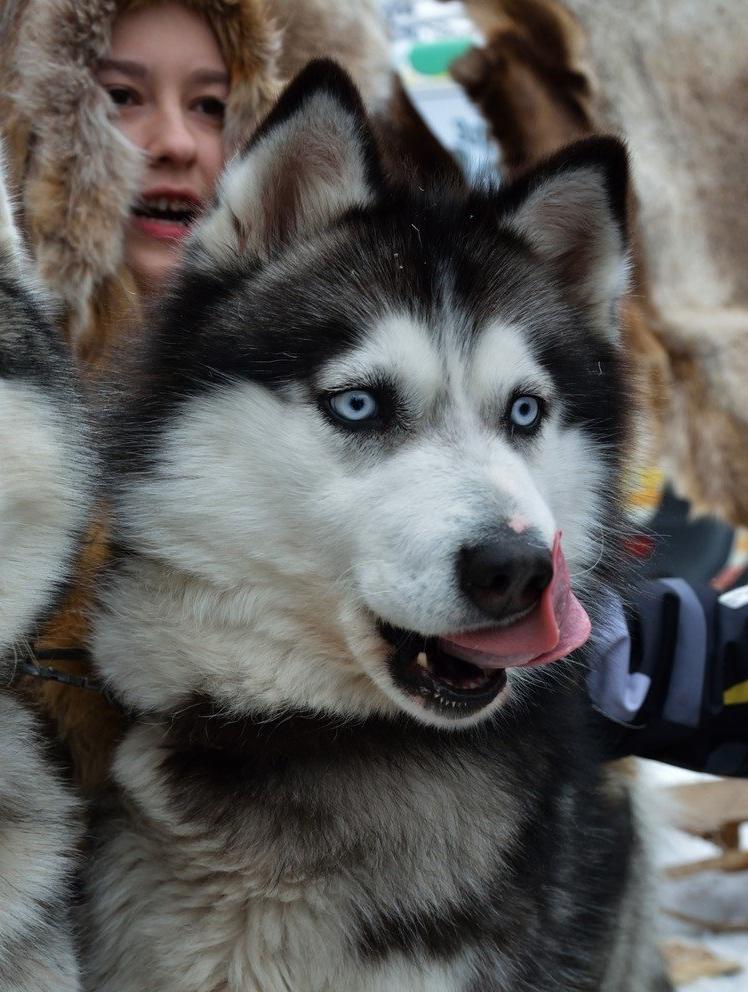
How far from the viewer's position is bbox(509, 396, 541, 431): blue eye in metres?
1.64

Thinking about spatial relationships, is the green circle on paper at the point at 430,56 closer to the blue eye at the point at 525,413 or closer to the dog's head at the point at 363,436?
the dog's head at the point at 363,436

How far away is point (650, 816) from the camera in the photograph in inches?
94.1

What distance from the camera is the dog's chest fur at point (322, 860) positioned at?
1554 millimetres

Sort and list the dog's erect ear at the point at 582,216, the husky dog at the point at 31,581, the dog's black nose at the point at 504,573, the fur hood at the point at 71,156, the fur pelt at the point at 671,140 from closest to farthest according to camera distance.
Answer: the dog's black nose at the point at 504,573 < the husky dog at the point at 31,581 < the dog's erect ear at the point at 582,216 < the fur hood at the point at 71,156 < the fur pelt at the point at 671,140

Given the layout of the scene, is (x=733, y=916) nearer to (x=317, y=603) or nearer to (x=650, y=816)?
(x=650, y=816)

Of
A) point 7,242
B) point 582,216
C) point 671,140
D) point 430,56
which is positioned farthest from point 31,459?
point 430,56

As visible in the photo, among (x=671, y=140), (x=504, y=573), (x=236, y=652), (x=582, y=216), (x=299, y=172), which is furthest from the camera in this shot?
(x=671, y=140)

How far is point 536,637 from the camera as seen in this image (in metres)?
1.43

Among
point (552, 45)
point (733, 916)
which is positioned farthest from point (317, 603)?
point (552, 45)

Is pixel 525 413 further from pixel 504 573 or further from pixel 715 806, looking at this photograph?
pixel 715 806

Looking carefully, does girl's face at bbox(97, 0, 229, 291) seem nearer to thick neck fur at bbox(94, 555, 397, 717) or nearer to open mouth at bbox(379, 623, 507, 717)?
thick neck fur at bbox(94, 555, 397, 717)

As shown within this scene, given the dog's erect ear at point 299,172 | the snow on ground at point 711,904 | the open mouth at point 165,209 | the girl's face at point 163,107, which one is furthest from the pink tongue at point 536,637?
the snow on ground at point 711,904

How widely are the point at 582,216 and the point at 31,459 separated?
1025 mm

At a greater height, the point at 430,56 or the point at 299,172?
the point at 430,56
